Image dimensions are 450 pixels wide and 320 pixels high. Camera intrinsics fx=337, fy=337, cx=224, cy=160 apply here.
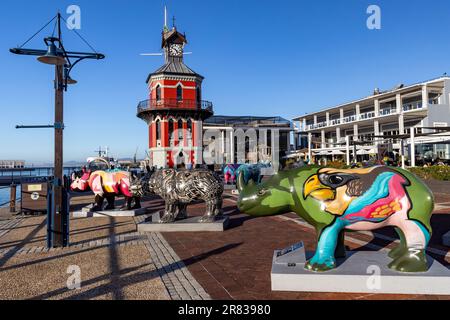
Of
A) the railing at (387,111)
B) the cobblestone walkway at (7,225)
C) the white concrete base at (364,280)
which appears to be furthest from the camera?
the railing at (387,111)

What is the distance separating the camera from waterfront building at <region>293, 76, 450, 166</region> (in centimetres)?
3374

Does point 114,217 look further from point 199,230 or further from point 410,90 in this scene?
point 410,90

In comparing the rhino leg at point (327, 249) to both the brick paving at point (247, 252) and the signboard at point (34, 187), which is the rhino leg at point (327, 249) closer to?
the brick paving at point (247, 252)

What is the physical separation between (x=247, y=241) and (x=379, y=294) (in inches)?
145

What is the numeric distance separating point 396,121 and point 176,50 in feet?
88.1

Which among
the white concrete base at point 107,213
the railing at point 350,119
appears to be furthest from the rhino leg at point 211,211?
the railing at point 350,119

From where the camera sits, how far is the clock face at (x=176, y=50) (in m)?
35.6

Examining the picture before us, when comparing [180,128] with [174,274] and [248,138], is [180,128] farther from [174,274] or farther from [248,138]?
[174,274]

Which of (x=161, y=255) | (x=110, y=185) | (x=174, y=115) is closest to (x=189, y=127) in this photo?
(x=174, y=115)

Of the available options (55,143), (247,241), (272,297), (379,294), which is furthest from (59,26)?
(379,294)

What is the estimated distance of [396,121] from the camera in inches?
1580

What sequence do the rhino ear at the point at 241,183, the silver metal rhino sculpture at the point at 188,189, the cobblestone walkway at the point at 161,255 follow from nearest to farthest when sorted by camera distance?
the cobblestone walkway at the point at 161,255
the rhino ear at the point at 241,183
the silver metal rhino sculpture at the point at 188,189

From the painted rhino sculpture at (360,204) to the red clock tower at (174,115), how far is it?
2754 centimetres

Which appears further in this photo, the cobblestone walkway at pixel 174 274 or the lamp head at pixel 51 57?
the lamp head at pixel 51 57
